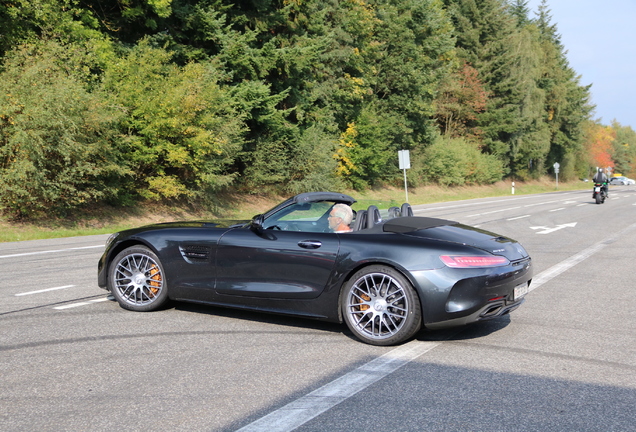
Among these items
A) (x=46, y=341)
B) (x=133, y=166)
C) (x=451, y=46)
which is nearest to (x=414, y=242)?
(x=46, y=341)

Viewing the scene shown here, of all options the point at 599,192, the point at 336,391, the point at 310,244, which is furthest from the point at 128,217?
the point at 599,192

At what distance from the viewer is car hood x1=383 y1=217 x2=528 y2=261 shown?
5262 millimetres

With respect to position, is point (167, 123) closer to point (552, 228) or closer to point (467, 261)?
point (552, 228)

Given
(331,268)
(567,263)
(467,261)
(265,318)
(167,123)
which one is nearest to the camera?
(467,261)

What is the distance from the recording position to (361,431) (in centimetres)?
321

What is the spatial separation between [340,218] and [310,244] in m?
0.51

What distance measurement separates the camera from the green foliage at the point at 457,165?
159ft

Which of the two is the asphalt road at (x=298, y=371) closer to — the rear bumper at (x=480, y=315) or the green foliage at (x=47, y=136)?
the rear bumper at (x=480, y=315)

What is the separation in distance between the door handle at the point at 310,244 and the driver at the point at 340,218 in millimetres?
273

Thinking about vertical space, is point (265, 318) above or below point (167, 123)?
below

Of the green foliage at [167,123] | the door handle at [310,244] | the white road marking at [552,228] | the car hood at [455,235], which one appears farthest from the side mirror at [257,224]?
the green foliage at [167,123]

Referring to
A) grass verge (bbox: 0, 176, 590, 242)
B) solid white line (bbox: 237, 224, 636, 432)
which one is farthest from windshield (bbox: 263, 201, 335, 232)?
solid white line (bbox: 237, 224, 636, 432)

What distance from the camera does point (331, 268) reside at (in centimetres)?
523

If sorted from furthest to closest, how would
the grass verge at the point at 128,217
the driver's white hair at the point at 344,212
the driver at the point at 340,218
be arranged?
the grass verge at the point at 128,217, the driver's white hair at the point at 344,212, the driver at the point at 340,218
